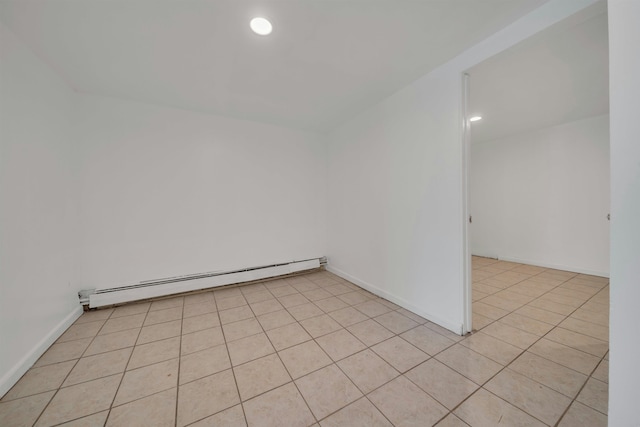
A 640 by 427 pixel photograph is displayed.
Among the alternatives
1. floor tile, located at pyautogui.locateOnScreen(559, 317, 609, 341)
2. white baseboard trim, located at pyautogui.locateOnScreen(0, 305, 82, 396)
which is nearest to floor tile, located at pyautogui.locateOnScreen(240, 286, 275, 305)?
white baseboard trim, located at pyautogui.locateOnScreen(0, 305, 82, 396)

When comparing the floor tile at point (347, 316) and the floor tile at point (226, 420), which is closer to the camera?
the floor tile at point (226, 420)

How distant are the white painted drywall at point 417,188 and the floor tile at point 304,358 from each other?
122 centimetres

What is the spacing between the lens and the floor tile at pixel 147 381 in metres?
1.37

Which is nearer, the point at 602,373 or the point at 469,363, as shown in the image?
Answer: the point at 602,373

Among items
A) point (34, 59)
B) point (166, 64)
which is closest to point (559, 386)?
point (166, 64)

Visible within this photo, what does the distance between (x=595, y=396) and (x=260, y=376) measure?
2.15 metres

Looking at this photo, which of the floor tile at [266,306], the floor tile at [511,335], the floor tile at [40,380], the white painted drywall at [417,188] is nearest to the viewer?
the floor tile at [40,380]

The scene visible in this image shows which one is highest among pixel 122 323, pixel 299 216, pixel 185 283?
pixel 299 216

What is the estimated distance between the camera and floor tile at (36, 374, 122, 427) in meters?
1.24

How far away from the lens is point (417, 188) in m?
2.32

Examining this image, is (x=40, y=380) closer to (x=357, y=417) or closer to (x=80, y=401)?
(x=80, y=401)

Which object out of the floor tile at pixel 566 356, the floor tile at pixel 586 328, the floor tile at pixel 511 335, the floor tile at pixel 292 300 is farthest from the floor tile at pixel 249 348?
the floor tile at pixel 586 328

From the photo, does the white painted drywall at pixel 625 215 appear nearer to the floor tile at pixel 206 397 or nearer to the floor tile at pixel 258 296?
the floor tile at pixel 206 397

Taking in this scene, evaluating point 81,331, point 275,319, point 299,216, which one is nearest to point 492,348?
point 275,319
